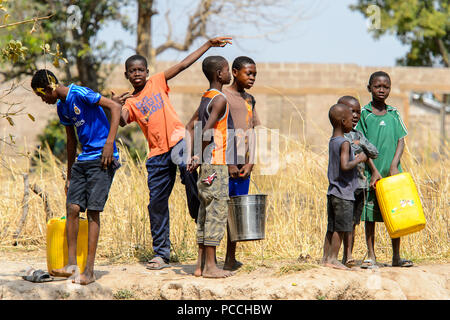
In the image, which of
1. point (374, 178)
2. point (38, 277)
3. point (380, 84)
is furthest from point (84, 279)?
point (380, 84)

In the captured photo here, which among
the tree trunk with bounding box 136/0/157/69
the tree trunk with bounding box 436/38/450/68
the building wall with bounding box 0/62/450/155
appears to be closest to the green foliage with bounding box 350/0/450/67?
the tree trunk with bounding box 436/38/450/68

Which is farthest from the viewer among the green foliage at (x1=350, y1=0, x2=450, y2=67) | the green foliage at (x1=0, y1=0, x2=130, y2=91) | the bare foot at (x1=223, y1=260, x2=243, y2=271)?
the green foliage at (x1=350, y1=0, x2=450, y2=67)

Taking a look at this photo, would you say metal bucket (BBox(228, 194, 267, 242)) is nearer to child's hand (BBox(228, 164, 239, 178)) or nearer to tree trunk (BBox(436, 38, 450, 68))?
child's hand (BBox(228, 164, 239, 178))

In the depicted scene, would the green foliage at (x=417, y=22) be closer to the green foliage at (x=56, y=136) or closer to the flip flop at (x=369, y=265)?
the green foliage at (x=56, y=136)

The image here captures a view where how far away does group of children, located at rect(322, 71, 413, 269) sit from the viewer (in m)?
5.03

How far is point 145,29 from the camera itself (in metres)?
13.3

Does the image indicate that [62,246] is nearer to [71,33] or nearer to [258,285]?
[258,285]

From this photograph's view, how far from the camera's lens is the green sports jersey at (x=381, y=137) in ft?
17.5

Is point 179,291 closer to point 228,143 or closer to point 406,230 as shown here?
point 228,143

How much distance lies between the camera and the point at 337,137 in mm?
5109

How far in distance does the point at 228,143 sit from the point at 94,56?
8.04m

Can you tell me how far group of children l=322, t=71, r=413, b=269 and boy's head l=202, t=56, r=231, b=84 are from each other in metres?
0.88
